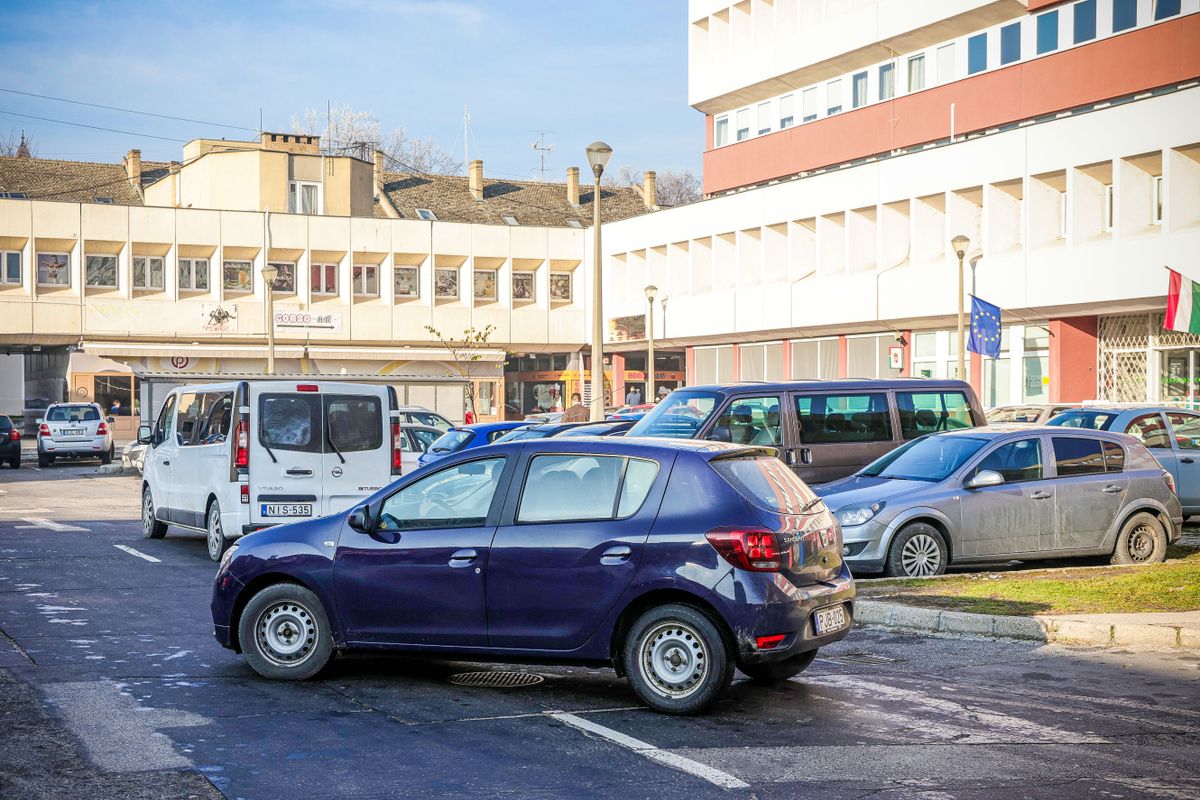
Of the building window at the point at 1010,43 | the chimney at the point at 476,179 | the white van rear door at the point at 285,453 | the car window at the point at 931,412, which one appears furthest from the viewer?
the chimney at the point at 476,179

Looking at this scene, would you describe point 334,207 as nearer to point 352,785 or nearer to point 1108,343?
point 1108,343

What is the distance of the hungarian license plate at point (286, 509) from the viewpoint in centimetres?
1535

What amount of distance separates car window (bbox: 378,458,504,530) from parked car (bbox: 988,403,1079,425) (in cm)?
1411

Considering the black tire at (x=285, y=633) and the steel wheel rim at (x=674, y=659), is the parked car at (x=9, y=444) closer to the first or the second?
the black tire at (x=285, y=633)

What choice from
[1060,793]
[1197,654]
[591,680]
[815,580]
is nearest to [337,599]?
[591,680]

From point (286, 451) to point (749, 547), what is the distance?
8763 millimetres

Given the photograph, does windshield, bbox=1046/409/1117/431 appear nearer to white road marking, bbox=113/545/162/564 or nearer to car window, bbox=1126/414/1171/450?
car window, bbox=1126/414/1171/450

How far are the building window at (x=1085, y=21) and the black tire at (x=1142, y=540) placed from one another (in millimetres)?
23476

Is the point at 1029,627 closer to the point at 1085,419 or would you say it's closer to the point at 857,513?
the point at 857,513

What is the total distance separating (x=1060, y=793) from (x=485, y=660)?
136 inches

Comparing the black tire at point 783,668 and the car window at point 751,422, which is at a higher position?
the car window at point 751,422

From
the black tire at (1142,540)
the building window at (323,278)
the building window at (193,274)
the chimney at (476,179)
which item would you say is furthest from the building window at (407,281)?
the black tire at (1142,540)

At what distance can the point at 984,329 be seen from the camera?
3170 centimetres

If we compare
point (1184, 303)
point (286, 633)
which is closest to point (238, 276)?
point (1184, 303)
